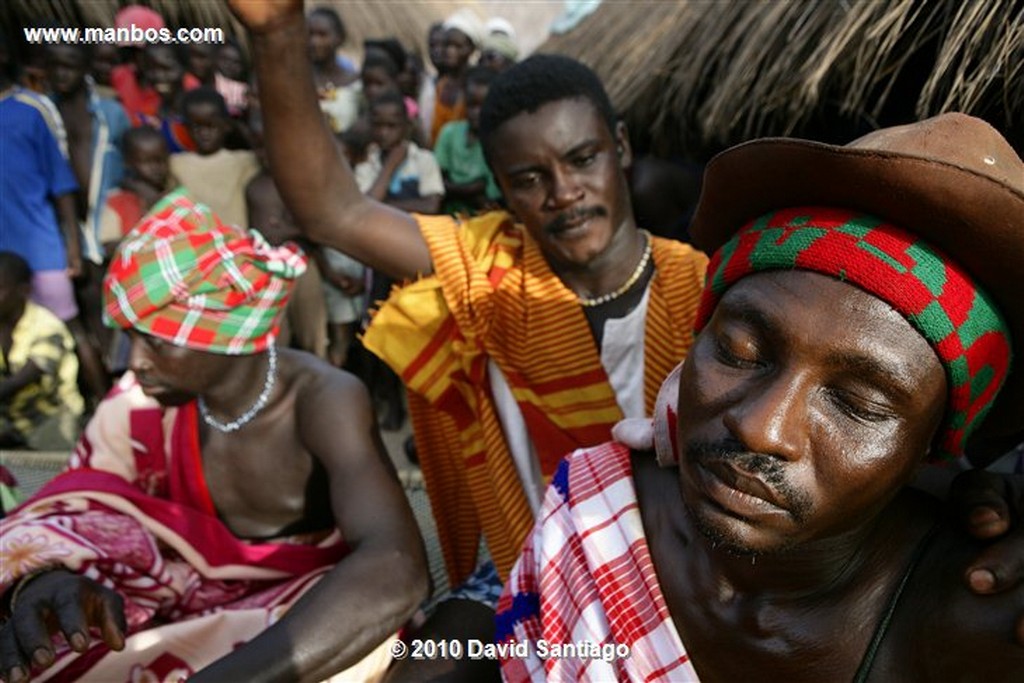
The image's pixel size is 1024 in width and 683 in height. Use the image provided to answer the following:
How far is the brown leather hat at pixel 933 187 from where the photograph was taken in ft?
3.22

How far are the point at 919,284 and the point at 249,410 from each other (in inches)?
60.9

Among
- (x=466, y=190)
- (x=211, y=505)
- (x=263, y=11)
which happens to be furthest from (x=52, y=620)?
(x=466, y=190)

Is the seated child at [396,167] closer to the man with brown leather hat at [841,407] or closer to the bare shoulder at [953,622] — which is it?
the man with brown leather hat at [841,407]

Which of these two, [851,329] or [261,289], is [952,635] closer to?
[851,329]

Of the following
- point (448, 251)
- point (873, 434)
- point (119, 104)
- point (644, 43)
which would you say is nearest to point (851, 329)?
point (873, 434)

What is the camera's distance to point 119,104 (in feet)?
18.7

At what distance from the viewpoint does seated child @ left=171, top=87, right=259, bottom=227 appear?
516cm

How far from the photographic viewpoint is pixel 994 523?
110cm

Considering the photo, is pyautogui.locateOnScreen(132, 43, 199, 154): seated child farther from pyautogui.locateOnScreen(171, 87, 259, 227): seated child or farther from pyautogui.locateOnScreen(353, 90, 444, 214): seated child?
pyautogui.locateOnScreen(353, 90, 444, 214): seated child

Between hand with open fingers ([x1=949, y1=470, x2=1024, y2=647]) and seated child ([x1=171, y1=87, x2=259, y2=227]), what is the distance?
4634 mm

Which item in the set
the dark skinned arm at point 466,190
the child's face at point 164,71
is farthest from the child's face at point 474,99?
the child's face at point 164,71

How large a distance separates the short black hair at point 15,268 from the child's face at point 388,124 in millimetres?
1973

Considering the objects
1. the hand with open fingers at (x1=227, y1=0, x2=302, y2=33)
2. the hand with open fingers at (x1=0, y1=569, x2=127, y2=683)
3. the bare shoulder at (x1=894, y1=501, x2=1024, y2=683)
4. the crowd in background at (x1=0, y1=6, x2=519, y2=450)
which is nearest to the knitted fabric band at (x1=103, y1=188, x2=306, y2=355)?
the hand with open fingers at (x1=227, y1=0, x2=302, y2=33)

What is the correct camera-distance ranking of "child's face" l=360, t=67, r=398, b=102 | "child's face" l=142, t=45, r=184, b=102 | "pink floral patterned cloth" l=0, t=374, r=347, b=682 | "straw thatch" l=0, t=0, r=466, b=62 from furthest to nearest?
"straw thatch" l=0, t=0, r=466, b=62 → "child's face" l=142, t=45, r=184, b=102 → "child's face" l=360, t=67, r=398, b=102 → "pink floral patterned cloth" l=0, t=374, r=347, b=682
